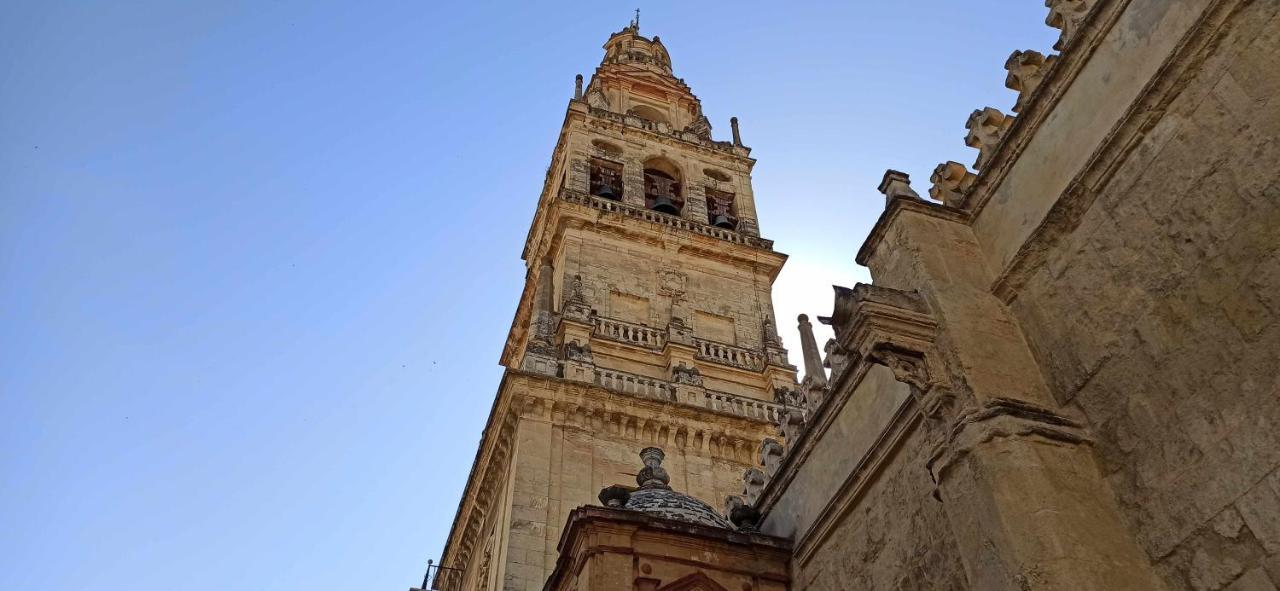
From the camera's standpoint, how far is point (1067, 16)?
6922 mm

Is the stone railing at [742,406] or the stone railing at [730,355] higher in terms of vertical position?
the stone railing at [730,355]

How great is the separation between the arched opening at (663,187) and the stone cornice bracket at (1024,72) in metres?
19.9

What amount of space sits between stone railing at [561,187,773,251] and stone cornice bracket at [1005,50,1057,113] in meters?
18.5

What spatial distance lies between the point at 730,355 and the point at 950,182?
15.2 metres

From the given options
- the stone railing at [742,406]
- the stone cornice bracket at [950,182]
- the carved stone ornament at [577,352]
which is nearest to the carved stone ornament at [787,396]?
the stone railing at [742,406]

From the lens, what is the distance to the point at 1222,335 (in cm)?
498

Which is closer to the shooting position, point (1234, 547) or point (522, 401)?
point (1234, 547)

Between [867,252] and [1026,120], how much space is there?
153cm

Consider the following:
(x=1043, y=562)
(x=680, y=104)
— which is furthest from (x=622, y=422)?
Answer: (x=680, y=104)

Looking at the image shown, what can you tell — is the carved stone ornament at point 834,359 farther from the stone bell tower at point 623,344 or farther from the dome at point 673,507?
the stone bell tower at point 623,344

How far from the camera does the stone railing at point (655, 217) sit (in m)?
25.6

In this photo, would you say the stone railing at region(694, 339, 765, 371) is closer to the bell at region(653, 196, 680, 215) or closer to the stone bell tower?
the stone bell tower

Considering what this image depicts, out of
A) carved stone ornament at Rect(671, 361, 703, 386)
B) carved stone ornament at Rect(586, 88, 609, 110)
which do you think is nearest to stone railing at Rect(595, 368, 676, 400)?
carved stone ornament at Rect(671, 361, 703, 386)

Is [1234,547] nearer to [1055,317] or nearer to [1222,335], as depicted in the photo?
[1222,335]
